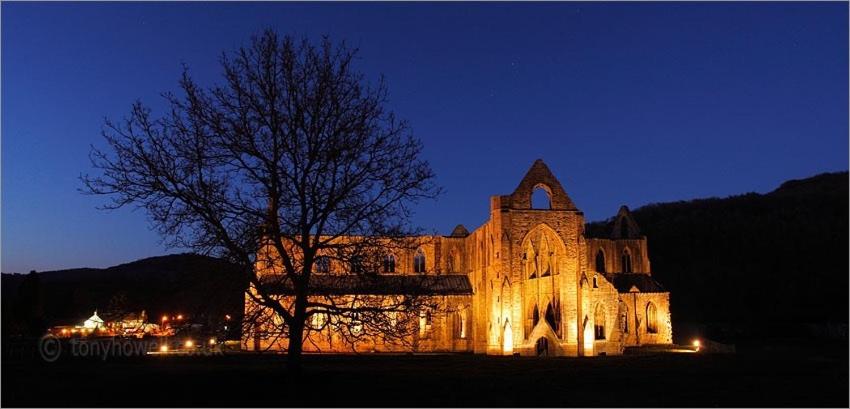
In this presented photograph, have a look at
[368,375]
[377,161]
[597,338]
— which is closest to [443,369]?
[368,375]

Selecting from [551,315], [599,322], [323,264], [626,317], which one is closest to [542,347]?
[551,315]

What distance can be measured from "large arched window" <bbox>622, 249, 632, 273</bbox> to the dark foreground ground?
26822 mm

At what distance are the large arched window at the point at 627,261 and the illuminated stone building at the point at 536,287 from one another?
86 millimetres

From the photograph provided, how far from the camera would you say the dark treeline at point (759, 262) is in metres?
81.1

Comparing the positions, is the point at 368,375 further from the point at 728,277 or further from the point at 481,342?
the point at 728,277

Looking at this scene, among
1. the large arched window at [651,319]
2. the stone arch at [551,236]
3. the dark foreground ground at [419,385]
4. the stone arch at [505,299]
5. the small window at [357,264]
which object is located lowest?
the dark foreground ground at [419,385]

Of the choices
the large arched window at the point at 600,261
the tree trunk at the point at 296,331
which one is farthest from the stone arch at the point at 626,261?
the tree trunk at the point at 296,331

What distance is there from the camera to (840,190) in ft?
465

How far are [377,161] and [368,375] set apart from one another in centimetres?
882

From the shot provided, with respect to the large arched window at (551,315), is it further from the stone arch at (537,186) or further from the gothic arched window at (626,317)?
the stone arch at (537,186)

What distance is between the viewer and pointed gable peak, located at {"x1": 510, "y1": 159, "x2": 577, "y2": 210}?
155 ft

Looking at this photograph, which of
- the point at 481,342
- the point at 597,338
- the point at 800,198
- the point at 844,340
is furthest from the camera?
the point at 800,198

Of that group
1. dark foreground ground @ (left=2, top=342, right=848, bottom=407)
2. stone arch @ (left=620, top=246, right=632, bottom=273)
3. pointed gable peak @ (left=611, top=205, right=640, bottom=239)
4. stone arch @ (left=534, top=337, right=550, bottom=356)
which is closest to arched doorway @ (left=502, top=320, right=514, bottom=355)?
stone arch @ (left=534, top=337, right=550, bottom=356)

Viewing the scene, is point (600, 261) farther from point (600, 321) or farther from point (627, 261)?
point (600, 321)
